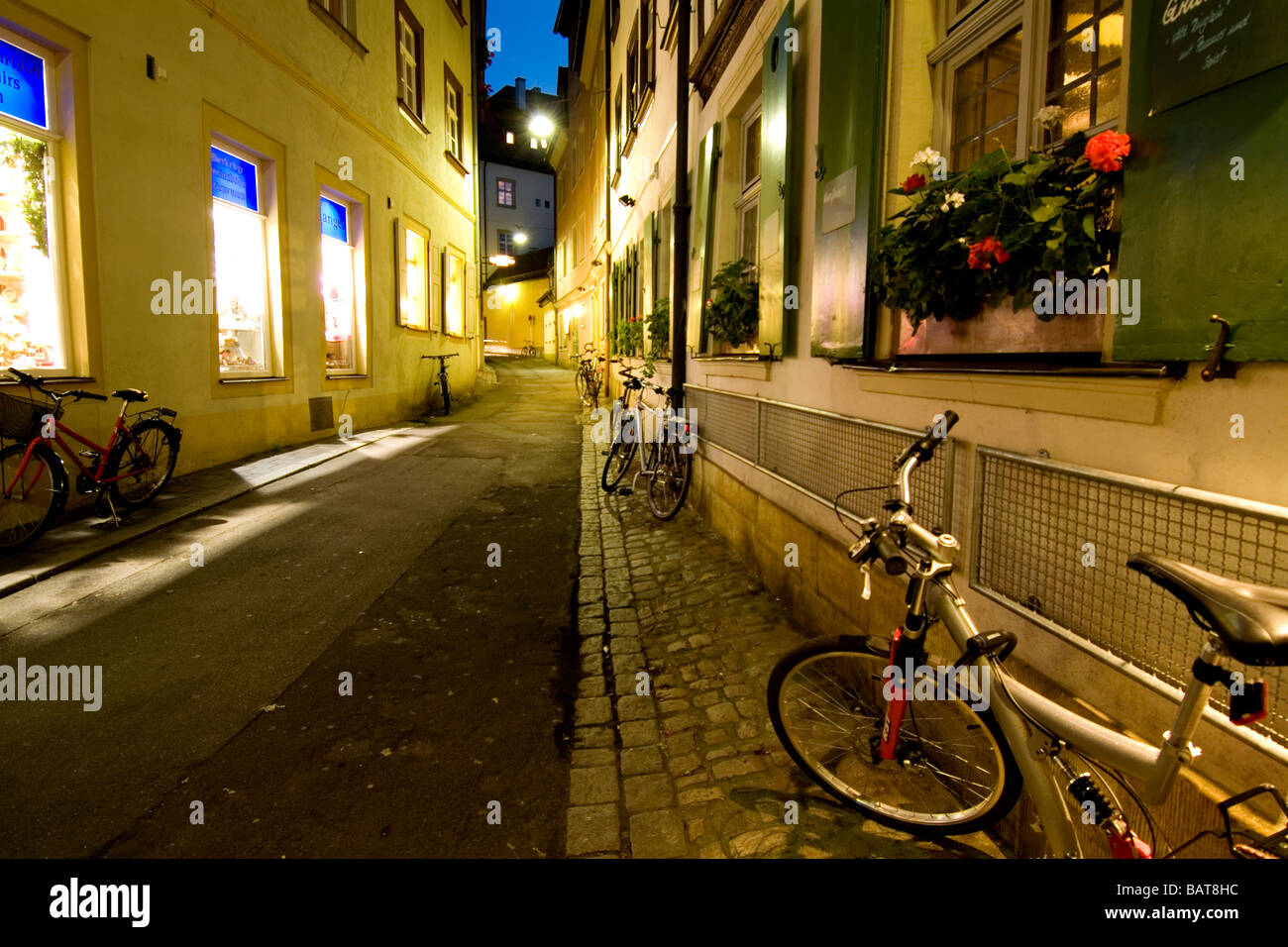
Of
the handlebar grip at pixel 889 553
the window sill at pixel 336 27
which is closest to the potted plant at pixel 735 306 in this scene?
the handlebar grip at pixel 889 553

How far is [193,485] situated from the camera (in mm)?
7719

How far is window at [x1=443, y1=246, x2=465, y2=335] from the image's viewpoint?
18609 millimetres

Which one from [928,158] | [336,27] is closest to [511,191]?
[336,27]

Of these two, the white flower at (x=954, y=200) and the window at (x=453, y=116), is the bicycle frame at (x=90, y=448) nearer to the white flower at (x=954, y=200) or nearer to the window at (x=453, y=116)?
the white flower at (x=954, y=200)

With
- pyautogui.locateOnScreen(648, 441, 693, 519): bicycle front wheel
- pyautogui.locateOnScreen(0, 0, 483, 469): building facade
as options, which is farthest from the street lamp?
pyautogui.locateOnScreen(648, 441, 693, 519): bicycle front wheel

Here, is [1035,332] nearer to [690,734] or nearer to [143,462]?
[690,734]

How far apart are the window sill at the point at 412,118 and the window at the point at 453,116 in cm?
213

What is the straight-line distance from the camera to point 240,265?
31.5ft

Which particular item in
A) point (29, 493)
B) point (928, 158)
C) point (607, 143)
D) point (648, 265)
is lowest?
point (29, 493)

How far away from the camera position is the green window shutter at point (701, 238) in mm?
6816

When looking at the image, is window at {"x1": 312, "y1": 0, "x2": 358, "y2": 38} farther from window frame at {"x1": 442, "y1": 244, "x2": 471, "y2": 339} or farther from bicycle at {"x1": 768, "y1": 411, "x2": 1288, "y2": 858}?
bicycle at {"x1": 768, "y1": 411, "x2": 1288, "y2": 858}

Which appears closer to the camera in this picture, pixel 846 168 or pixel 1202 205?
pixel 1202 205

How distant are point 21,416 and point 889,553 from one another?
6.44m

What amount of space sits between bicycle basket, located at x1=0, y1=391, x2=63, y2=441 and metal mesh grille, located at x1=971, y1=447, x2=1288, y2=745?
660 cm
